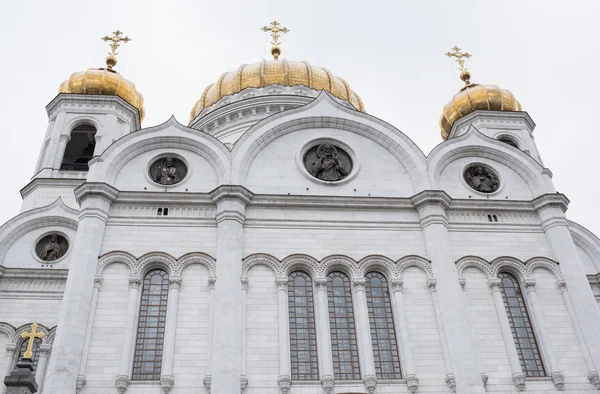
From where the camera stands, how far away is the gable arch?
64.6 ft

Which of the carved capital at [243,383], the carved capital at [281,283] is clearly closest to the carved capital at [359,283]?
the carved capital at [281,283]

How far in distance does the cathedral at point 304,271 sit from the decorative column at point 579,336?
0.19 feet

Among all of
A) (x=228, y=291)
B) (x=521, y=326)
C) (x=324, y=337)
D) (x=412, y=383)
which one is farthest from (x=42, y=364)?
(x=521, y=326)

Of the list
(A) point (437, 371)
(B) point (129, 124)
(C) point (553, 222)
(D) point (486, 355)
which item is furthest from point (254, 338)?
(B) point (129, 124)

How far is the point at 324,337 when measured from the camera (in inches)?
642

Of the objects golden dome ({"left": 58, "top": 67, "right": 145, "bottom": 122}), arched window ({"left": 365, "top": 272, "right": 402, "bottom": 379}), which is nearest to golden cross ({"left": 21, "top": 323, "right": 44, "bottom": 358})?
arched window ({"left": 365, "top": 272, "right": 402, "bottom": 379})

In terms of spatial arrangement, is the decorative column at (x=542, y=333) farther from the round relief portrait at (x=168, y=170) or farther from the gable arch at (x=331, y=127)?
the round relief portrait at (x=168, y=170)

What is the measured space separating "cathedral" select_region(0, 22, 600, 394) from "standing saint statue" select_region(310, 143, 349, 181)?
0.23ft

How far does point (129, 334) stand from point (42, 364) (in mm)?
5903

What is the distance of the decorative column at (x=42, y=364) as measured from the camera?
758 inches

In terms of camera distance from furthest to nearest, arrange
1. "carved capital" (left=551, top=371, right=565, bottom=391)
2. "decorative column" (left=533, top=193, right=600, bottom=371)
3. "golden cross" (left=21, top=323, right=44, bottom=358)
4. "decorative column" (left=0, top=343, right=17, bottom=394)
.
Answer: "decorative column" (left=0, top=343, right=17, bottom=394) → "decorative column" (left=533, top=193, right=600, bottom=371) → "carved capital" (left=551, top=371, right=565, bottom=391) → "golden cross" (left=21, top=323, right=44, bottom=358)

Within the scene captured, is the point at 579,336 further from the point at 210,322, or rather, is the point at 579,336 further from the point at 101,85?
the point at 101,85

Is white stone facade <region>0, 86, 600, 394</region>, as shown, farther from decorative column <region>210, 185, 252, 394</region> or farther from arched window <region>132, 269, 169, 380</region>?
arched window <region>132, 269, 169, 380</region>

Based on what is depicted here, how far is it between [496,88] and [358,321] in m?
16.2
